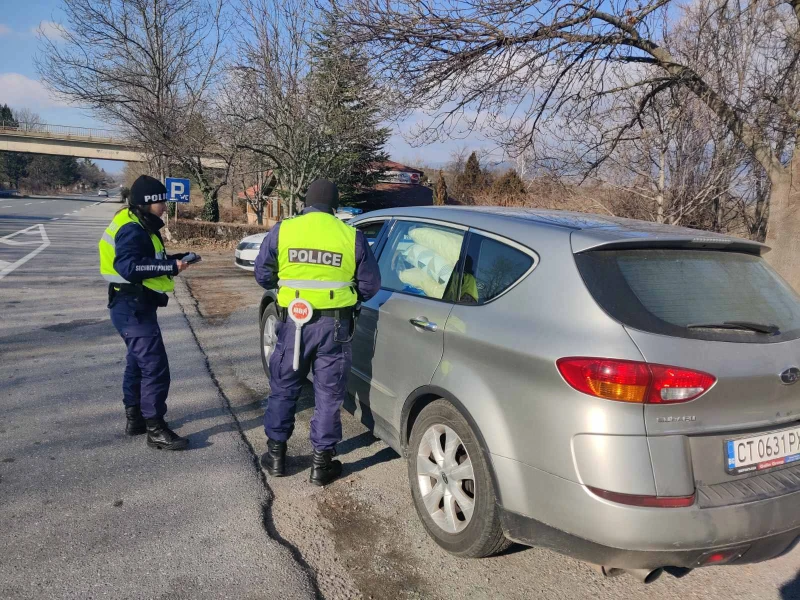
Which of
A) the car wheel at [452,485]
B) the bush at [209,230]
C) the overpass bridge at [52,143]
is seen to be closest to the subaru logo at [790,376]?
the car wheel at [452,485]

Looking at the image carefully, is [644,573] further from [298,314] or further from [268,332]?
[268,332]

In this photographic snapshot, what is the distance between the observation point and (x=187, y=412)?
4641mm

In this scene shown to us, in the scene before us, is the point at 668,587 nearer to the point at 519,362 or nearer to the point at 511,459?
the point at 511,459

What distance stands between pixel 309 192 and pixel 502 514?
2122 mm

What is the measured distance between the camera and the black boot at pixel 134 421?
4.09 m

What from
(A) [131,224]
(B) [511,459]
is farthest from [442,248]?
(A) [131,224]

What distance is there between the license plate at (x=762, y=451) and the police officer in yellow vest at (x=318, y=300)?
Result: 2.01m

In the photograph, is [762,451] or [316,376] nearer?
[762,451]

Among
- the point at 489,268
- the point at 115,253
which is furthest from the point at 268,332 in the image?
the point at 489,268

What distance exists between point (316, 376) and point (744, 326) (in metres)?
2.25

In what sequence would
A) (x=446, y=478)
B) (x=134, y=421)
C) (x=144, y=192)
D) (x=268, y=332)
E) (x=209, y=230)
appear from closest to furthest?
1. (x=446, y=478)
2. (x=144, y=192)
3. (x=134, y=421)
4. (x=268, y=332)
5. (x=209, y=230)

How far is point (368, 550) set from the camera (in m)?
2.95

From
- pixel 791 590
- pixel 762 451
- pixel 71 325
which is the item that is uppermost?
pixel 762 451

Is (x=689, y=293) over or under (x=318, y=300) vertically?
over
